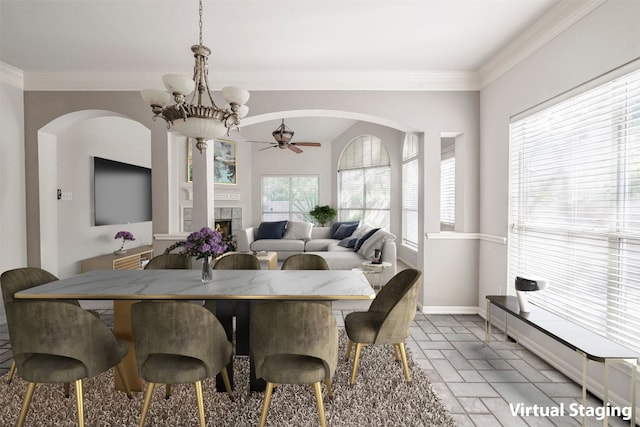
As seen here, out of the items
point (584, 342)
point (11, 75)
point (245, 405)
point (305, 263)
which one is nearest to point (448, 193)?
point (305, 263)

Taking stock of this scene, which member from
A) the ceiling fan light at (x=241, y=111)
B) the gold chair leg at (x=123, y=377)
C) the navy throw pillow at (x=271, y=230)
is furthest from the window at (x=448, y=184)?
the gold chair leg at (x=123, y=377)

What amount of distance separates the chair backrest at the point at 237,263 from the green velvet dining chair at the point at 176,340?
3.88ft

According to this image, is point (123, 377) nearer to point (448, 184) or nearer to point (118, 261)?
point (118, 261)

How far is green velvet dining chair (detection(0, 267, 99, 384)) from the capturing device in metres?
2.20

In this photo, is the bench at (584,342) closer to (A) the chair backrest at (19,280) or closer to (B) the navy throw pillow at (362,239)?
(B) the navy throw pillow at (362,239)

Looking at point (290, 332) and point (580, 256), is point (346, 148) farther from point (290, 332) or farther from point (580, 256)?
point (290, 332)

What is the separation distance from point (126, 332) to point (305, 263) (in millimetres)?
1462

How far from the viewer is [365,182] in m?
7.73

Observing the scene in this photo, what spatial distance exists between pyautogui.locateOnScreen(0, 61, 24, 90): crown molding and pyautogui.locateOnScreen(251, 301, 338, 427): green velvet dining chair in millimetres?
4059

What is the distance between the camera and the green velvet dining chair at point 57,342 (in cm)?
166

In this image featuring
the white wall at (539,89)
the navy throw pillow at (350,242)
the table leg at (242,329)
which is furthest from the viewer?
the navy throw pillow at (350,242)

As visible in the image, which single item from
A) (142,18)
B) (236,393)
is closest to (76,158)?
(142,18)

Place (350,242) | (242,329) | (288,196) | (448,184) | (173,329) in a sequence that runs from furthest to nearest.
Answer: (288,196)
(350,242)
(448,184)
(242,329)
(173,329)

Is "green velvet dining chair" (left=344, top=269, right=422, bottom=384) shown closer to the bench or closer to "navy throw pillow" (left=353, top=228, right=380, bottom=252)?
the bench
